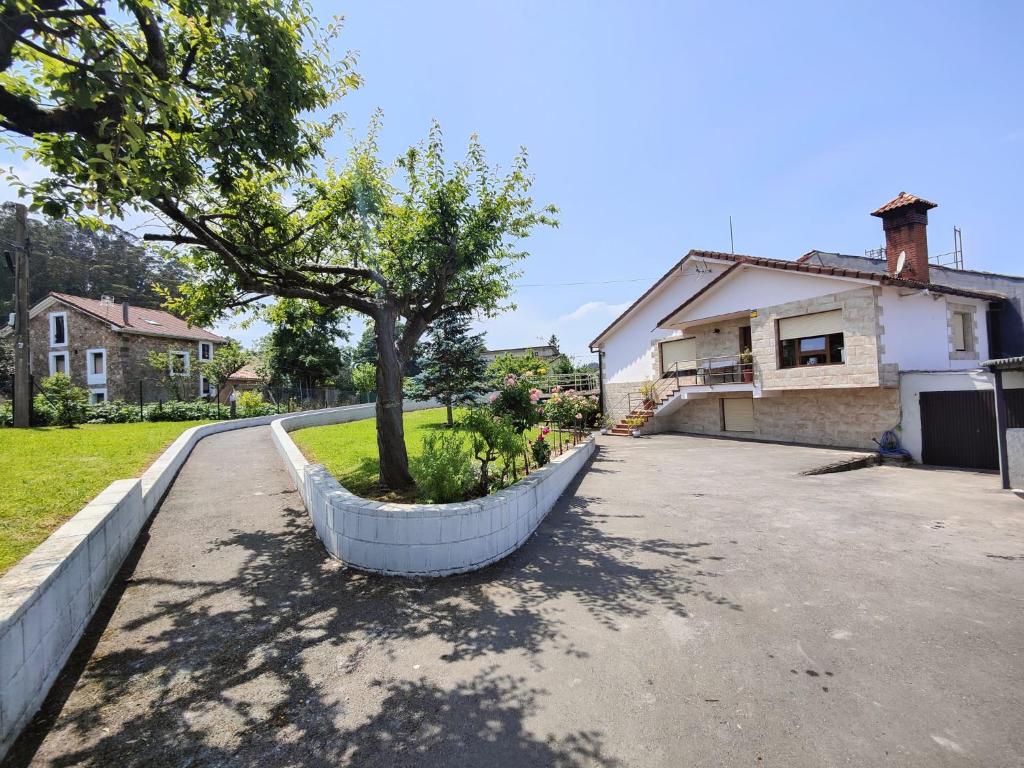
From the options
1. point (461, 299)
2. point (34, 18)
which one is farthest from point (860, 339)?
point (34, 18)

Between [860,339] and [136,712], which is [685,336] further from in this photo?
[136,712]

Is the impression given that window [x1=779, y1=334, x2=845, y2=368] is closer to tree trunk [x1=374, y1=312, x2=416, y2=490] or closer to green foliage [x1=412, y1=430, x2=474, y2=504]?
green foliage [x1=412, y1=430, x2=474, y2=504]

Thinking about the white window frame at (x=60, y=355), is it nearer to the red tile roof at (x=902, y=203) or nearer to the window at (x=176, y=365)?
the window at (x=176, y=365)

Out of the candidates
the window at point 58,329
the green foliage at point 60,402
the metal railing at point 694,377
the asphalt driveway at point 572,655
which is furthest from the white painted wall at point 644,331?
the window at point 58,329

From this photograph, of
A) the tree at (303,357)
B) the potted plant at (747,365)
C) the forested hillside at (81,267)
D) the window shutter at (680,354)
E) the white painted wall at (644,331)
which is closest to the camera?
the potted plant at (747,365)

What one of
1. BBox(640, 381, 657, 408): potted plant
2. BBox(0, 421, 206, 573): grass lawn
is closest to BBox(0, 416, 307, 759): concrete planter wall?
BBox(0, 421, 206, 573): grass lawn

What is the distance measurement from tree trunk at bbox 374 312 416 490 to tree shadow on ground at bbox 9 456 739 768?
6.27 feet

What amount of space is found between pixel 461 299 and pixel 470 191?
2098 mm

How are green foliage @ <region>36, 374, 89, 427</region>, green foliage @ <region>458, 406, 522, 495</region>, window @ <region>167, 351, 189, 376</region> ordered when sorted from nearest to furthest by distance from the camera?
green foliage @ <region>458, 406, 522, 495</region>, green foliage @ <region>36, 374, 89, 427</region>, window @ <region>167, 351, 189, 376</region>

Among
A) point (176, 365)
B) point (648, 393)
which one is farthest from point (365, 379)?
point (648, 393)

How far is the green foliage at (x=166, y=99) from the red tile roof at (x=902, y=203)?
59.9 ft

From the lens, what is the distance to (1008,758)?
2404 millimetres

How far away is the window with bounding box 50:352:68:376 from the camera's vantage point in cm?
2916

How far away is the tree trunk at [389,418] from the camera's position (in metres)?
7.42
